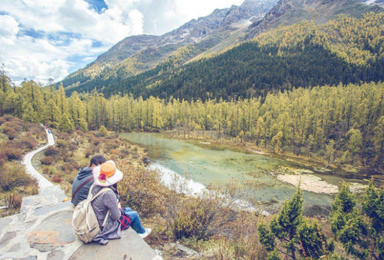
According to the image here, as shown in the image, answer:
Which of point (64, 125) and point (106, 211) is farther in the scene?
point (64, 125)

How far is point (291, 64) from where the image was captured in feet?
388

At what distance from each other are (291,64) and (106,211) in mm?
138014

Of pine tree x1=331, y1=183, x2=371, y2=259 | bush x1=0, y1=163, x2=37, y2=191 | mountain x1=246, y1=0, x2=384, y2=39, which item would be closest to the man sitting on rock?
bush x1=0, y1=163, x2=37, y2=191

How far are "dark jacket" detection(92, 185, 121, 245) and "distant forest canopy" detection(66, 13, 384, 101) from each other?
106063 millimetres

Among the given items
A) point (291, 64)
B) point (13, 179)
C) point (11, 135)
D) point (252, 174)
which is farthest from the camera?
point (291, 64)

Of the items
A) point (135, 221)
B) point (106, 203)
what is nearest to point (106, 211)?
point (106, 203)

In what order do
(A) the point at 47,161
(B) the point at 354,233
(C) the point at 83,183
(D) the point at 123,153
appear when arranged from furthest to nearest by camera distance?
(D) the point at 123,153, (A) the point at 47,161, (B) the point at 354,233, (C) the point at 83,183

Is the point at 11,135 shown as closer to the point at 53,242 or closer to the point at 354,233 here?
the point at 53,242

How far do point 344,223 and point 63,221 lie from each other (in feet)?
36.1

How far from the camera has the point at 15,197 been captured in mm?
7516

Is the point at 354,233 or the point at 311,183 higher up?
the point at 354,233

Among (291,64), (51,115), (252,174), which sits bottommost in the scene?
(252,174)

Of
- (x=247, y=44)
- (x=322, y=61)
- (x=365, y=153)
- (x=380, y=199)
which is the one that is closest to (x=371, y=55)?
(x=322, y=61)

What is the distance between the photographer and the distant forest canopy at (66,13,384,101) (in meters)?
101
